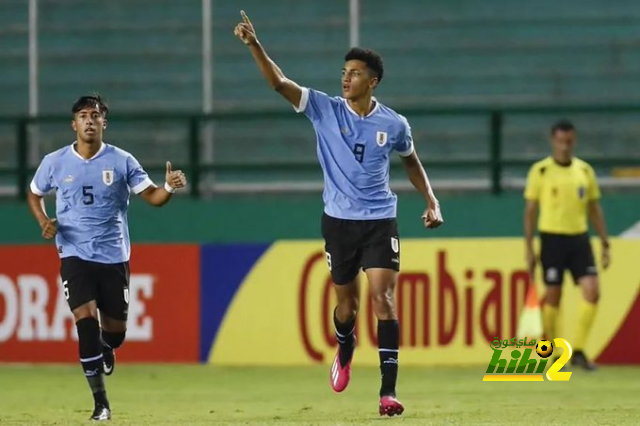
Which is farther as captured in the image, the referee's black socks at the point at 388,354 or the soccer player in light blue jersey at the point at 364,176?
the soccer player in light blue jersey at the point at 364,176

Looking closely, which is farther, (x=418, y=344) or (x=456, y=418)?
(x=418, y=344)

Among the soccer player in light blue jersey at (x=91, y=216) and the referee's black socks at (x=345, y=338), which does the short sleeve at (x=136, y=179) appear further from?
the referee's black socks at (x=345, y=338)

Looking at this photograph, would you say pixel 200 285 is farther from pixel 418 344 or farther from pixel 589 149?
pixel 589 149

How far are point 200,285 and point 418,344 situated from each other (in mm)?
2261

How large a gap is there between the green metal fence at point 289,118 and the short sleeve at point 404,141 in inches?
218

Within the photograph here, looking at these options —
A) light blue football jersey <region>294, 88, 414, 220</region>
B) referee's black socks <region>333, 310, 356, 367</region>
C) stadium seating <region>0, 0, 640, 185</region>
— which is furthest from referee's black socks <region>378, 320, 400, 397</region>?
stadium seating <region>0, 0, 640, 185</region>

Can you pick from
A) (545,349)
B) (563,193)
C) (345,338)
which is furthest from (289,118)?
(345,338)

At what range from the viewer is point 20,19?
20.1m

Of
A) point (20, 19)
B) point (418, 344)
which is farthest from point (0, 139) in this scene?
point (418, 344)

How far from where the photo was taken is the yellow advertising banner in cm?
1616

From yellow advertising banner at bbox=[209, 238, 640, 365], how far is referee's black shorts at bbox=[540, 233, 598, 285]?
0.84 meters

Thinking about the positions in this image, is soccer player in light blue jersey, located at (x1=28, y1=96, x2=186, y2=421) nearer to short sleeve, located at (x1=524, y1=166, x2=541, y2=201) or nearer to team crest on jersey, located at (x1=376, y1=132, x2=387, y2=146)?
team crest on jersey, located at (x1=376, y1=132, x2=387, y2=146)

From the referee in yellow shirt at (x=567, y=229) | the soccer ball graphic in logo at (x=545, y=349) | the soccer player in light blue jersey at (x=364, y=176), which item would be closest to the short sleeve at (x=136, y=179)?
the soccer player in light blue jersey at (x=364, y=176)

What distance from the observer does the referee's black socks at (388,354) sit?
10422 mm
